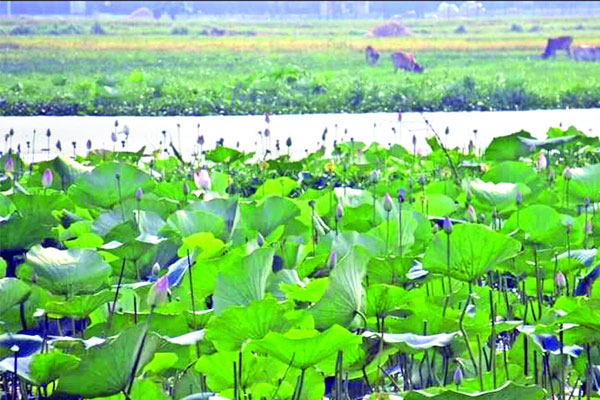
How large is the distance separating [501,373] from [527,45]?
28774 millimetres

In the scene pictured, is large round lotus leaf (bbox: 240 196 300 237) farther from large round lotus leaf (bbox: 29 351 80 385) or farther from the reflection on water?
the reflection on water

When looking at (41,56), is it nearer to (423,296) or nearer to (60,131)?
(60,131)

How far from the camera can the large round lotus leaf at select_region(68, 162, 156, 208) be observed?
9.22 ft

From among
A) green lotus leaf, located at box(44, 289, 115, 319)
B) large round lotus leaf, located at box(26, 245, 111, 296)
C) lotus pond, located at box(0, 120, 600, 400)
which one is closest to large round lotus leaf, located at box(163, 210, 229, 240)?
lotus pond, located at box(0, 120, 600, 400)

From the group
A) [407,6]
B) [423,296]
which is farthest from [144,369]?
[407,6]

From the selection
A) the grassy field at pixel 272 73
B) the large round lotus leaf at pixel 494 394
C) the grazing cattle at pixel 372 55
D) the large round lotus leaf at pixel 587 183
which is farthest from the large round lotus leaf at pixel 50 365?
the grazing cattle at pixel 372 55

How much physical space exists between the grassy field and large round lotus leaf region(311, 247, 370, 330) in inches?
403

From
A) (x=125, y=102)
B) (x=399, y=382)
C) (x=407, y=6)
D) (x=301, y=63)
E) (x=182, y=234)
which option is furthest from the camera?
(x=407, y=6)

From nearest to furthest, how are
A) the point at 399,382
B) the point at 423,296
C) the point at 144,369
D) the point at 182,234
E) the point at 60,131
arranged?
the point at 144,369, the point at 423,296, the point at 399,382, the point at 182,234, the point at 60,131

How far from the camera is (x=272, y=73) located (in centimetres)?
1397

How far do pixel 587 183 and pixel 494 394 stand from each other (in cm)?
147

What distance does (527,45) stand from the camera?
29.7 m

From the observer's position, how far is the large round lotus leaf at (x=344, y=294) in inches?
64.1

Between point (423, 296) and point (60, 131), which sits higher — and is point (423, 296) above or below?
above
